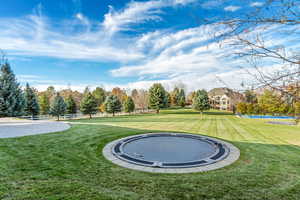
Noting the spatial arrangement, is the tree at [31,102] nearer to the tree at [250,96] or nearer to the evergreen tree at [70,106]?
the evergreen tree at [70,106]

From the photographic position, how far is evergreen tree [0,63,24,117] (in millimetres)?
13719

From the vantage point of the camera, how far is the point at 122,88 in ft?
180

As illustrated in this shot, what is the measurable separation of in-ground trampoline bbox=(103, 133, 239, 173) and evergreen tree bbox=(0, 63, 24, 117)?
14.6 metres

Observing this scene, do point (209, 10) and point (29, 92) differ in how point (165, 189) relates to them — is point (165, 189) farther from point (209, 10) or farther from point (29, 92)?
point (29, 92)

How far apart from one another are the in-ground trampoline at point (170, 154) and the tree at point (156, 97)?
21.9m

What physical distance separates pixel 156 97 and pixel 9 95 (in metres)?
22.0

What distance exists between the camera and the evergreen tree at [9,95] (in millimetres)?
13719

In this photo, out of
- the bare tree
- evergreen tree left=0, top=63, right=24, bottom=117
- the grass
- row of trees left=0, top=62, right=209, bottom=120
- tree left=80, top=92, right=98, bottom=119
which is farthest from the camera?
tree left=80, top=92, right=98, bottom=119

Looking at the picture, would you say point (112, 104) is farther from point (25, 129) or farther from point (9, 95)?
point (25, 129)

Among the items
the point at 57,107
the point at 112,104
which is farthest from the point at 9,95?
the point at 112,104

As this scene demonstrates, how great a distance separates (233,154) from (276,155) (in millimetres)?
1577

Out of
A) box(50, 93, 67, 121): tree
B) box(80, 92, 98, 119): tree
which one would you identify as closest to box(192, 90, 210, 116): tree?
box(80, 92, 98, 119): tree

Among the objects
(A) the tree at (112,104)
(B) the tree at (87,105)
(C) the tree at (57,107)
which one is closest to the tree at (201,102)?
(A) the tree at (112,104)

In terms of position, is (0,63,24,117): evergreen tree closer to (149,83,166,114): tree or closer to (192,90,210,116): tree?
(149,83,166,114): tree
